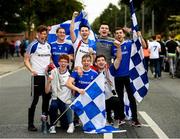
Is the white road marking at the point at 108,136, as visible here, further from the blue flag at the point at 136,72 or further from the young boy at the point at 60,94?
the blue flag at the point at 136,72

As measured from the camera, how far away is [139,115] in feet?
38.2

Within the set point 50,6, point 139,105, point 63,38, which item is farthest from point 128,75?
point 50,6

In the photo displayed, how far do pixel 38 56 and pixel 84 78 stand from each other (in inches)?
36.1

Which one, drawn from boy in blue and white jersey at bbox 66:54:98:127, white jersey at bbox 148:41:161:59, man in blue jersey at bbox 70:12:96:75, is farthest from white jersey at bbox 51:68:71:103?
white jersey at bbox 148:41:161:59

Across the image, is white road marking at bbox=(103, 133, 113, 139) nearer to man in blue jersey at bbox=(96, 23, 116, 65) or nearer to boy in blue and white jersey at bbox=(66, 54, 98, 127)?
boy in blue and white jersey at bbox=(66, 54, 98, 127)

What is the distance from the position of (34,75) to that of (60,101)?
25.3 inches

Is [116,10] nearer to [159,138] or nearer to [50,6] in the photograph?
[50,6]

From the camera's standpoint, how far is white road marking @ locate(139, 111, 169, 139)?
913 cm

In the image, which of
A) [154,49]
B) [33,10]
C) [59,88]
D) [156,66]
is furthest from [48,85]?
[33,10]

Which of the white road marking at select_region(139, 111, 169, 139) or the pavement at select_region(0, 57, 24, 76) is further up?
the pavement at select_region(0, 57, 24, 76)

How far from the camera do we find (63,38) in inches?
392

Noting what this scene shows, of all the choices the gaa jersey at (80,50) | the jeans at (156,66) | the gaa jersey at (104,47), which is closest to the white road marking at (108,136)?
the gaa jersey at (80,50)

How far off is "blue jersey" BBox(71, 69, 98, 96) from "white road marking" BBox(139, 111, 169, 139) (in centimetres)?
145

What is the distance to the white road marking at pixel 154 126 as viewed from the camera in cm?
913
